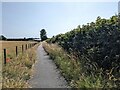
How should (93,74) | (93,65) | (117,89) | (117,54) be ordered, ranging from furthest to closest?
(93,65) < (93,74) < (117,54) < (117,89)

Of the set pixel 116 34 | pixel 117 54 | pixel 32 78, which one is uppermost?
pixel 116 34

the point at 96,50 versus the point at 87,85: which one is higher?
the point at 96,50

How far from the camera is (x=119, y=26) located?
1022 centimetres

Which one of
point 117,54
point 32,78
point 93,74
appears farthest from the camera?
point 32,78

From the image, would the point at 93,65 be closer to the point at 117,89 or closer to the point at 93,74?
the point at 93,74

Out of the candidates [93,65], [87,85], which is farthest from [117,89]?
[93,65]

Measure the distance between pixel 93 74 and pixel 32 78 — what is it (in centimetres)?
353

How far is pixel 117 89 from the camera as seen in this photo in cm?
905

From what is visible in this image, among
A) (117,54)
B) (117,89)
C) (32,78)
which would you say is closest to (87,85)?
(117,89)

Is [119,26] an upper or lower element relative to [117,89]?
upper

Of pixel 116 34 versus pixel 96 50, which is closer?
pixel 116 34

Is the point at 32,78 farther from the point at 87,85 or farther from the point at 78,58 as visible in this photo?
the point at 87,85

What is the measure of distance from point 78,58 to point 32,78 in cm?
262

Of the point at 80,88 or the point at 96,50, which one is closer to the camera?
the point at 80,88
